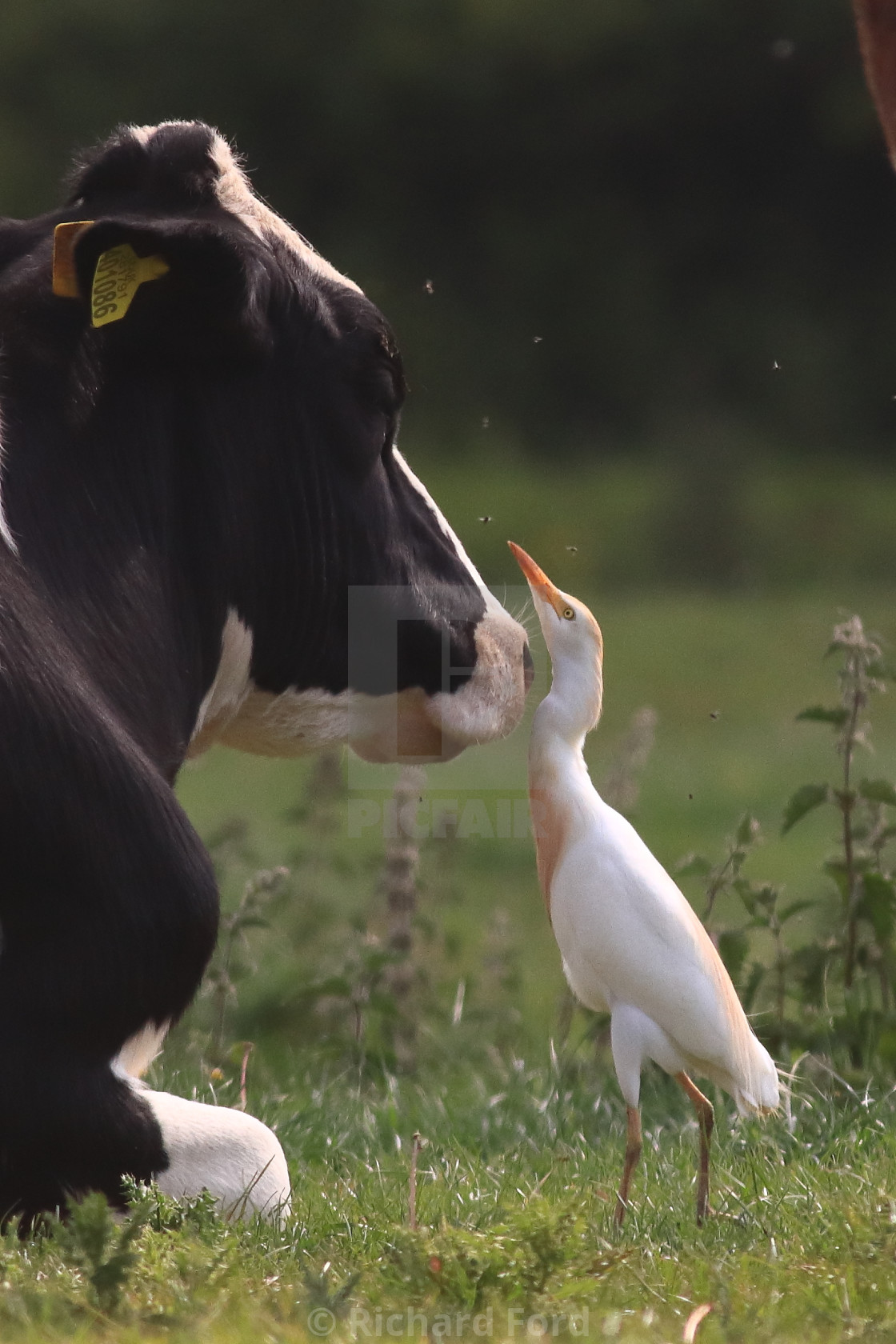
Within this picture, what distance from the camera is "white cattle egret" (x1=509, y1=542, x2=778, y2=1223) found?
2.79 m

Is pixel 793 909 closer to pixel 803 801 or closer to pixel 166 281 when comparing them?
pixel 803 801

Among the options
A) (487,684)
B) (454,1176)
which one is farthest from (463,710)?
(454,1176)

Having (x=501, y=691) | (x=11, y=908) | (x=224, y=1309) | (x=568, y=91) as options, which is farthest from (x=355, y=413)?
(x=568, y=91)

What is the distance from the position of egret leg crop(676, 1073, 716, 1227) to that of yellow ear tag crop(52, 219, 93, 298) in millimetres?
1445

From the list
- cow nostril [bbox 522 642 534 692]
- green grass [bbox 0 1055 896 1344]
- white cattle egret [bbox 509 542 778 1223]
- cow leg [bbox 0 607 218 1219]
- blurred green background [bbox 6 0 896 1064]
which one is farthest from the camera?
blurred green background [bbox 6 0 896 1064]

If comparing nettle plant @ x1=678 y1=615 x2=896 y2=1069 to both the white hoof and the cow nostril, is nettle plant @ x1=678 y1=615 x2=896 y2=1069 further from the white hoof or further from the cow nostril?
the white hoof

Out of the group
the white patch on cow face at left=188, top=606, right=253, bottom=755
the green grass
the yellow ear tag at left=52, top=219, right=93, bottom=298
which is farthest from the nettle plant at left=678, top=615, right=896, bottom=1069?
the yellow ear tag at left=52, top=219, right=93, bottom=298

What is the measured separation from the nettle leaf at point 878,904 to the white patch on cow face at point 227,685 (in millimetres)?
1451

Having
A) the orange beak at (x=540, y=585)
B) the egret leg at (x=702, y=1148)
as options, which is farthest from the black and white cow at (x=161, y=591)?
the egret leg at (x=702, y=1148)

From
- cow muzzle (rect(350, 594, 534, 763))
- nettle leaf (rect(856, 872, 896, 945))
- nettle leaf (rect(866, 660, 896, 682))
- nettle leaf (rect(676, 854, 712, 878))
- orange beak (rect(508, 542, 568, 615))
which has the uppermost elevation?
orange beak (rect(508, 542, 568, 615))

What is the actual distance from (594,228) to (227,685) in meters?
23.2

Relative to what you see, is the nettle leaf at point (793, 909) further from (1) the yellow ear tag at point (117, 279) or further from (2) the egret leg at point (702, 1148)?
(1) the yellow ear tag at point (117, 279)

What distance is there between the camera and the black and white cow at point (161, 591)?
251cm

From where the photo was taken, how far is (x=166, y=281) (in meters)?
2.86
